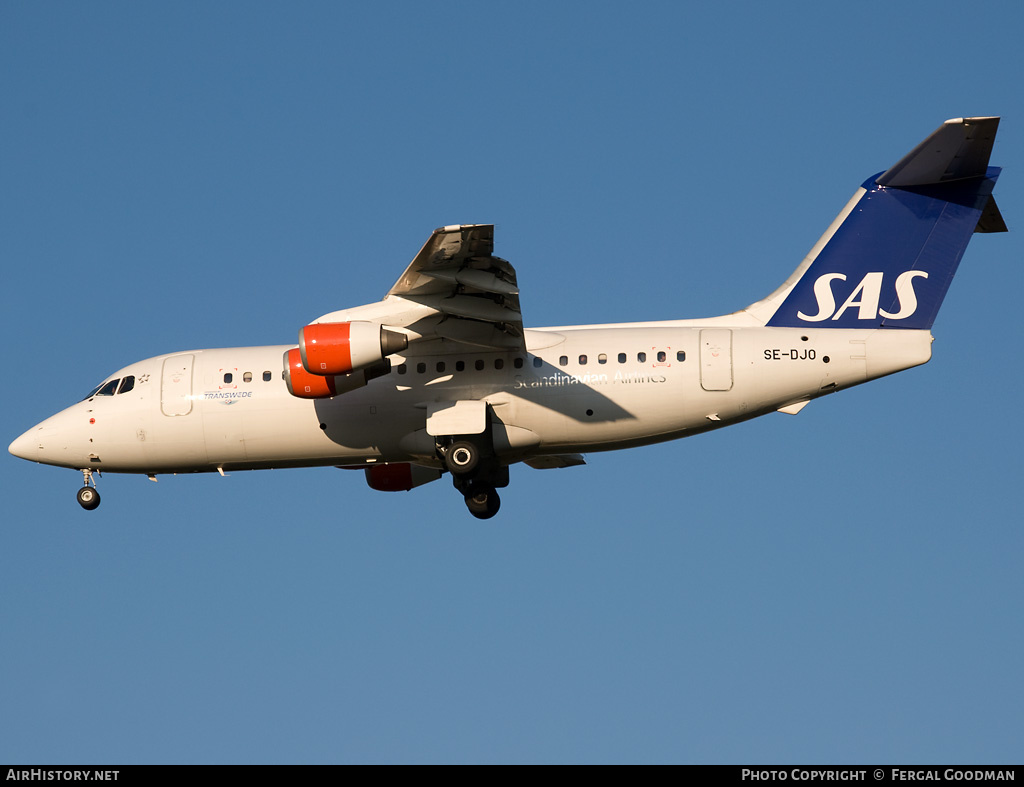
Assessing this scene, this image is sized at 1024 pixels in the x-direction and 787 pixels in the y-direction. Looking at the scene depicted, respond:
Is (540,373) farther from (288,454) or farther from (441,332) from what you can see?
(288,454)

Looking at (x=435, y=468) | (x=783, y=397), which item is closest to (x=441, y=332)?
(x=435, y=468)

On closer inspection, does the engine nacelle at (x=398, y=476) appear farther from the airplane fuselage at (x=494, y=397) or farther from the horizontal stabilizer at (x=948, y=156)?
the horizontal stabilizer at (x=948, y=156)

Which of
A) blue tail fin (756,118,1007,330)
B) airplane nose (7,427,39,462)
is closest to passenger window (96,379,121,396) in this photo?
airplane nose (7,427,39,462)

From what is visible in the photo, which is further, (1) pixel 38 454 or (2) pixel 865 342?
(1) pixel 38 454

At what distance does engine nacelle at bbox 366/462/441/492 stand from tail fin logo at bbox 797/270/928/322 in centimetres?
742

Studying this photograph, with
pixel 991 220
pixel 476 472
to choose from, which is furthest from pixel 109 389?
pixel 991 220

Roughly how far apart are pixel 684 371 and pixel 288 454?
21.6 feet

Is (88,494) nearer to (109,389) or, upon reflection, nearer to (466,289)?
(109,389)

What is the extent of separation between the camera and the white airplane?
20.6 metres

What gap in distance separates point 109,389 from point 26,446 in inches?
68.2

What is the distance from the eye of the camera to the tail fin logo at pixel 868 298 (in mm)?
21156
